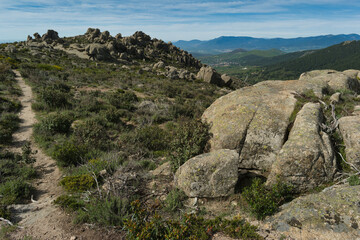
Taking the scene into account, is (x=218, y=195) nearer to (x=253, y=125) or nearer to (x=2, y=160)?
(x=253, y=125)

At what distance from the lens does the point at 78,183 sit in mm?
7422

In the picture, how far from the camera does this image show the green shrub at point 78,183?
7.21m

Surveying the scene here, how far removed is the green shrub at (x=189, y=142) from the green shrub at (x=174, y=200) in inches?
57.9

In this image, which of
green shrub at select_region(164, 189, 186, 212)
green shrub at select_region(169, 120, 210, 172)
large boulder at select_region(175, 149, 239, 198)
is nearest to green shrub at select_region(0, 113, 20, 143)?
green shrub at select_region(169, 120, 210, 172)

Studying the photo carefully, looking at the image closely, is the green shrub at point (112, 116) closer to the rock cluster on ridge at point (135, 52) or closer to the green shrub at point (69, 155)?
the green shrub at point (69, 155)

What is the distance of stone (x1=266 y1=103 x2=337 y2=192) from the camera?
6045 mm

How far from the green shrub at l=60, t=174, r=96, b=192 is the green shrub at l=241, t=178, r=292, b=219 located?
570 cm

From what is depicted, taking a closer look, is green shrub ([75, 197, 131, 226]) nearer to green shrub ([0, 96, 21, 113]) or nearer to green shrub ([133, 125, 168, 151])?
green shrub ([133, 125, 168, 151])

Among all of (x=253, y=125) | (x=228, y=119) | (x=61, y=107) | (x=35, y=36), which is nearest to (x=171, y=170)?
(x=228, y=119)

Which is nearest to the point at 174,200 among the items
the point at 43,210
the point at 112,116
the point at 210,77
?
the point at 43,210

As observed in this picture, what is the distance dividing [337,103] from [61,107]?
763 inches

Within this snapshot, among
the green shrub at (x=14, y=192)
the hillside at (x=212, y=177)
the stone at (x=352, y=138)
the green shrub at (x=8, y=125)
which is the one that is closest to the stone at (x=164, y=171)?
the hillside at (x=212, y=177)

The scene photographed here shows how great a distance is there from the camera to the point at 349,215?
4.80 metres

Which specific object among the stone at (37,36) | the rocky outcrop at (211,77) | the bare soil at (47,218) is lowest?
the bare soil at (47,218)
